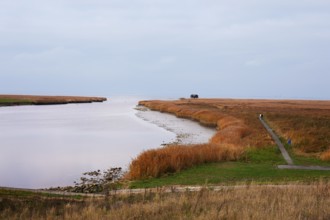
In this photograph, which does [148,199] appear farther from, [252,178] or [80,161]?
[80,161]

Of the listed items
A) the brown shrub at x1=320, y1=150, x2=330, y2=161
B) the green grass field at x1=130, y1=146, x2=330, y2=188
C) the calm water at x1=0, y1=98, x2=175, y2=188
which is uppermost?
the brown shrub at x1=320, y1=150, x2=330, y2=161

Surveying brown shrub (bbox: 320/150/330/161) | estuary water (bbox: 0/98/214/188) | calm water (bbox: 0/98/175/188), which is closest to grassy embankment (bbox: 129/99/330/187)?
brown shrub (bbox: 320/150/330/161)

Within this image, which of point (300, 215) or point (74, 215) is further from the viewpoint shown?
point (74, 215)

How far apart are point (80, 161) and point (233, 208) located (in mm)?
20574

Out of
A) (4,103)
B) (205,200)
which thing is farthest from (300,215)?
(4,103)

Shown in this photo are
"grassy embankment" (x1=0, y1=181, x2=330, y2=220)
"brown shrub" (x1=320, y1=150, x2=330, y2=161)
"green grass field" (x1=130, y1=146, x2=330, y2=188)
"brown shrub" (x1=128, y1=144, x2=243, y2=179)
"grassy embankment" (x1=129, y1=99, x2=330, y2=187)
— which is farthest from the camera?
"brown shrub" (x1=320, y1=150, x2=330, y2=161)

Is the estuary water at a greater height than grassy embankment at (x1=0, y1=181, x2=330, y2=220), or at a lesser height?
lesser

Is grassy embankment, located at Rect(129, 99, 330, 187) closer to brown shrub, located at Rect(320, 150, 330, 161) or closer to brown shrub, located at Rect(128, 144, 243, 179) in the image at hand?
brown shrub, located at Rect(128, 144, 243, 179)

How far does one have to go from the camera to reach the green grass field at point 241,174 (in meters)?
18.8

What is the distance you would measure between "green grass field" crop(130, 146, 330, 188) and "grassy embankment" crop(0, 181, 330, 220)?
420cm

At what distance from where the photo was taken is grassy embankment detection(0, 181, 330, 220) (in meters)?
10.5

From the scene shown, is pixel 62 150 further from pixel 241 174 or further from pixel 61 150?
pixel 241 174

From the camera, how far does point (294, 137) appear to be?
32.0 meters

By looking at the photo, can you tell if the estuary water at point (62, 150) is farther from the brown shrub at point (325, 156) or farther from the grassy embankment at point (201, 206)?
the brown shrub at point (325, 156)
